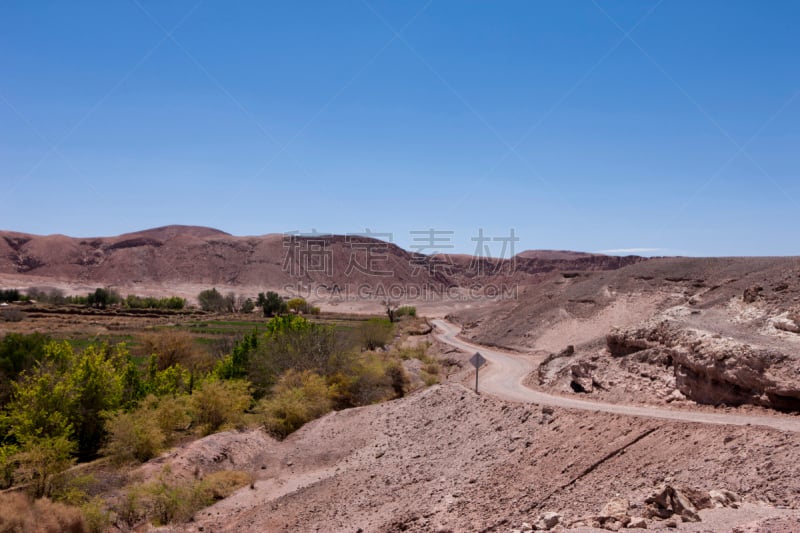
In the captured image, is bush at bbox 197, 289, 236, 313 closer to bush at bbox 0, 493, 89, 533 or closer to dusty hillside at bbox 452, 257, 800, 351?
dusty hillside at bbox 452, 257, 800, 351

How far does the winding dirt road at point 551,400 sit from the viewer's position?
15070mm

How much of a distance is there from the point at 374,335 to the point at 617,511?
50551 millimetres

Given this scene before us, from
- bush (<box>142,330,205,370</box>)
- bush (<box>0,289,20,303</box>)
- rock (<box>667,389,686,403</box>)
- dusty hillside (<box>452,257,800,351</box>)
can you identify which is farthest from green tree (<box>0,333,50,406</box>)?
bush (<box>0,289,20,303</box>)

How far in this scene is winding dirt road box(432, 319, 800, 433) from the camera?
49.4 ft

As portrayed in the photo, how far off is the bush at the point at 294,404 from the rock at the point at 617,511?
19625 millimetres

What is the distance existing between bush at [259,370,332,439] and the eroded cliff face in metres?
14.9

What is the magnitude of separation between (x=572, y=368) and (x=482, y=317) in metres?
50.7

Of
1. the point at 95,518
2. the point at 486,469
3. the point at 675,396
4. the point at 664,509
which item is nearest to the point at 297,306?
the point at 95,518

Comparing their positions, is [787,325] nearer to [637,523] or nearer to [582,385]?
[582,385]

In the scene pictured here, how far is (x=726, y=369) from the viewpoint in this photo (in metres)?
18.4

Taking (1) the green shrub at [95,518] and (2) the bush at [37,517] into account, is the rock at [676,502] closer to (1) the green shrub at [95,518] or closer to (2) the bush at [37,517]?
(1) the green shrub at [95,518]

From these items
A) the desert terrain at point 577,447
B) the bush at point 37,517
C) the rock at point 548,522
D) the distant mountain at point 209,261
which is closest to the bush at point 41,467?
the bush at point 37,517

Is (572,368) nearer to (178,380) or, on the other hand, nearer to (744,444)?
(744,444)

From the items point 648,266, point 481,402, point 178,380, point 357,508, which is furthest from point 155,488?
point 648,266
